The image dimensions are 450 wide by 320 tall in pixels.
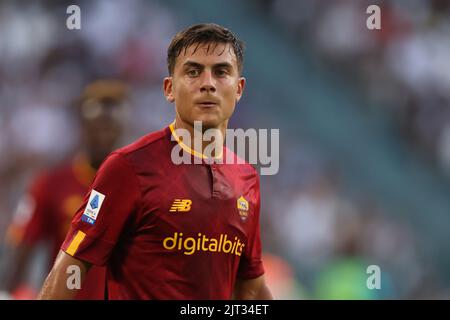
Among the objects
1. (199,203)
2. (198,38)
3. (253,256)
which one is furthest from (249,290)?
(198,38)

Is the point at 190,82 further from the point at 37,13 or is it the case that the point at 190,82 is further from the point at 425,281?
the point at 37,13

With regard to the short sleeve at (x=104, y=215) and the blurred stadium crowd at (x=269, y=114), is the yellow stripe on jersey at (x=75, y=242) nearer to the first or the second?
the short sleeve at (x=104, y=215)

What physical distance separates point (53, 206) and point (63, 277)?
2822 mm

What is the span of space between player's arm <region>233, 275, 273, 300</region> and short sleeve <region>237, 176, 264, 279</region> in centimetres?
3

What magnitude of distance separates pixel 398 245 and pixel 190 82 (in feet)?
19.3

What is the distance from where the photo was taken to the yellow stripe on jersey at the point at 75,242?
338 centimetres

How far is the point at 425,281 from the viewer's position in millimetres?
8867

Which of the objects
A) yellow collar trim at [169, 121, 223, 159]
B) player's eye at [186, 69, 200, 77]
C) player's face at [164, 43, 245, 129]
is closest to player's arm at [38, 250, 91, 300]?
yellow collar trim at [169, 121, 223, 159]

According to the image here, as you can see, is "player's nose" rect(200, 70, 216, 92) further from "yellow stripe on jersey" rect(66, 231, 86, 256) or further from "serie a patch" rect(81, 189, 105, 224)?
"yellow stripe on jersey" rect(66, 231, 86, 256)

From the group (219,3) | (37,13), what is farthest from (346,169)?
(37,13)

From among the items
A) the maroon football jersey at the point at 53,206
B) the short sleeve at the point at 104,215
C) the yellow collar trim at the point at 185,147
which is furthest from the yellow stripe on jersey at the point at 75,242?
the maroon football jersey at the point at 53,206

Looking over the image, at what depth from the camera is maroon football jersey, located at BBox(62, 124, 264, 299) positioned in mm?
3410

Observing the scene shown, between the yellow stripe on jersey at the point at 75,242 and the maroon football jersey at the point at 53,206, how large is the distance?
257 centimetres

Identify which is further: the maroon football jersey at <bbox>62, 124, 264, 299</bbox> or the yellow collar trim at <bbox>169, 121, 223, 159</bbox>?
the yellow collar trim at <bbox>169, 121, 223, 159</bbox>
